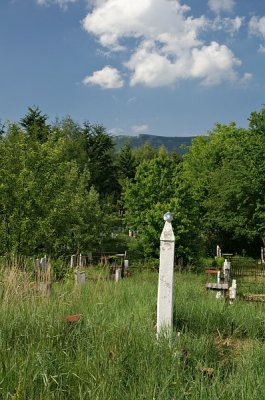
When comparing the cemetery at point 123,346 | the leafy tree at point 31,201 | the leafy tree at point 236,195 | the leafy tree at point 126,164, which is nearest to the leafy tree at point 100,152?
the leafy tree at point 126,164

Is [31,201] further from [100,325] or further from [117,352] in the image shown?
[117,352]

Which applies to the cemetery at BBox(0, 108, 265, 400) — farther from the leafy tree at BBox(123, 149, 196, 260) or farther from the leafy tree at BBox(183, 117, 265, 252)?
the leafy tree at BBox(183, 117, 265, 252)

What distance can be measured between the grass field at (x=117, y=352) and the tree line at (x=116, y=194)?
23.5 feet

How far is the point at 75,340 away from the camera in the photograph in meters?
4.43

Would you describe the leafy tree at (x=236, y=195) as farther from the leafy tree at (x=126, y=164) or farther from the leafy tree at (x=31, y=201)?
the leafy tree at (x=126, y=164)

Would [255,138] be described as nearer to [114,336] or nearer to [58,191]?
[58,191]

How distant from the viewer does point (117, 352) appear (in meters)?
3.93

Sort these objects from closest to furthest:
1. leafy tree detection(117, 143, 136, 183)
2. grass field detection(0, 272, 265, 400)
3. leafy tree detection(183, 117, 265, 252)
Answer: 1. grass field detection(0, 272, 265, 400)
2. leafy tree detection(183, 117, 265, 252)
3. leafy tree detection(117, 143, 136, 183)

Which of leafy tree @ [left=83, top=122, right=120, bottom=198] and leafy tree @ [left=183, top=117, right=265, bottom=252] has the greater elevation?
leafy tree @ [left=83, top=122, right=120, bottom=198]

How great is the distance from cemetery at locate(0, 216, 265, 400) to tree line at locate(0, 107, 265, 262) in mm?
6994

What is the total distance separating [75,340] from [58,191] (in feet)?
33.9

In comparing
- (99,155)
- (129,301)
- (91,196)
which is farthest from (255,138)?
(129,301)

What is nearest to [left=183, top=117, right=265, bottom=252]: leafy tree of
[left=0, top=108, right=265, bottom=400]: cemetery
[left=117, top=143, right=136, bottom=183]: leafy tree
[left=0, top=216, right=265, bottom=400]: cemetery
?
[left=0, top=108, right=265, bottom=400]: cemetery

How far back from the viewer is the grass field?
3.38 meters
